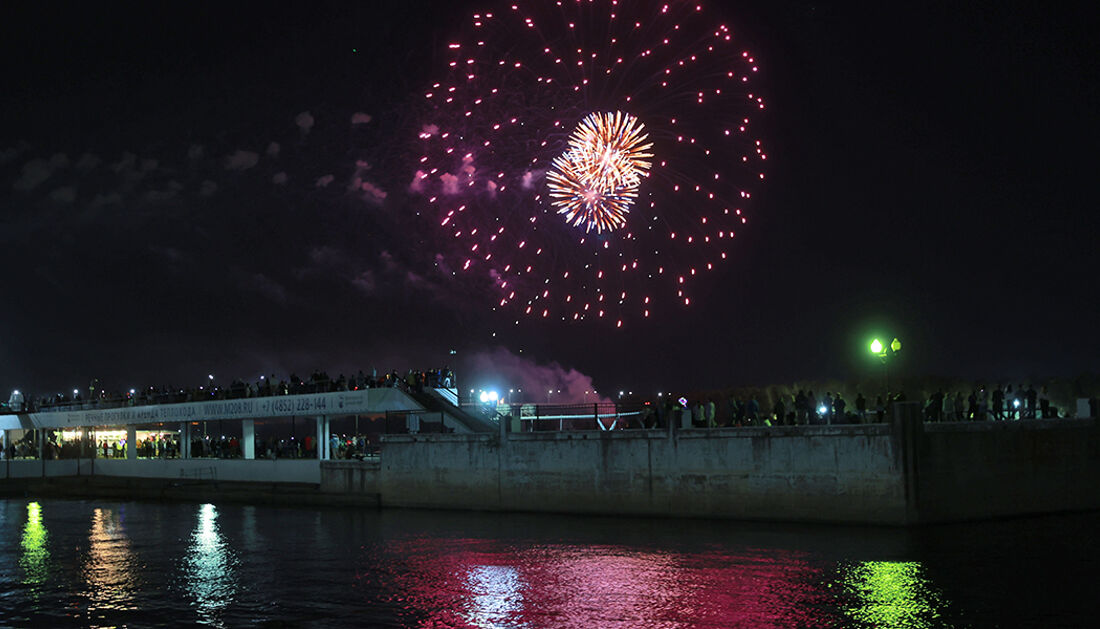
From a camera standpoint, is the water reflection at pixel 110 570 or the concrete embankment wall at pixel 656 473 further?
the concrete embankment wall at pixel 656 473

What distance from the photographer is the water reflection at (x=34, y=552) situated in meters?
33.4

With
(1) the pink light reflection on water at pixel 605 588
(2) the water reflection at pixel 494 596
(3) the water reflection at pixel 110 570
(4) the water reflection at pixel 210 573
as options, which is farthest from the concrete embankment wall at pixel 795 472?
(3) the water reflection at pixel 110 570

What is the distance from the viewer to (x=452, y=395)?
57500mm

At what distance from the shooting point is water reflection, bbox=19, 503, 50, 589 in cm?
3342

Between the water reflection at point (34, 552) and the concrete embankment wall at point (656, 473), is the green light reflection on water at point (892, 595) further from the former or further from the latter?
the water reflection at point (34, 552)

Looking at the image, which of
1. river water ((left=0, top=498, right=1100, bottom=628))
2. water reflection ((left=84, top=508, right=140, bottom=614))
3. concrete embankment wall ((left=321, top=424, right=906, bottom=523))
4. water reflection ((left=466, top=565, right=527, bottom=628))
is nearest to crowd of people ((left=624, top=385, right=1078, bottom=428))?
concrete embankment wall ((left=321, top=424, right=906, bottom=523))

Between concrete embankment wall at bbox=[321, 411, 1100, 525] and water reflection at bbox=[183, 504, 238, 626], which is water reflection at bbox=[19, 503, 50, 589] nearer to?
water reflection at bbox=[183, 504, 238, 626]

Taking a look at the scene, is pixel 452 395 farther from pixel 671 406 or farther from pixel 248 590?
pixel 248 590

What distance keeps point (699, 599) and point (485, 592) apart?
5776 mm

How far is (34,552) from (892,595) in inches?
1213

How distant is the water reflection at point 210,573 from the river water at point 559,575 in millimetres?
87

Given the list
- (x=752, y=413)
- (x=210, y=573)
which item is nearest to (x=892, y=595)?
(x=752, y=413)

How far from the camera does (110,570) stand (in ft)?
113

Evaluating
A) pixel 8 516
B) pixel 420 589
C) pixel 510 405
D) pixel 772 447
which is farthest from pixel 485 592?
pixel 8 516
